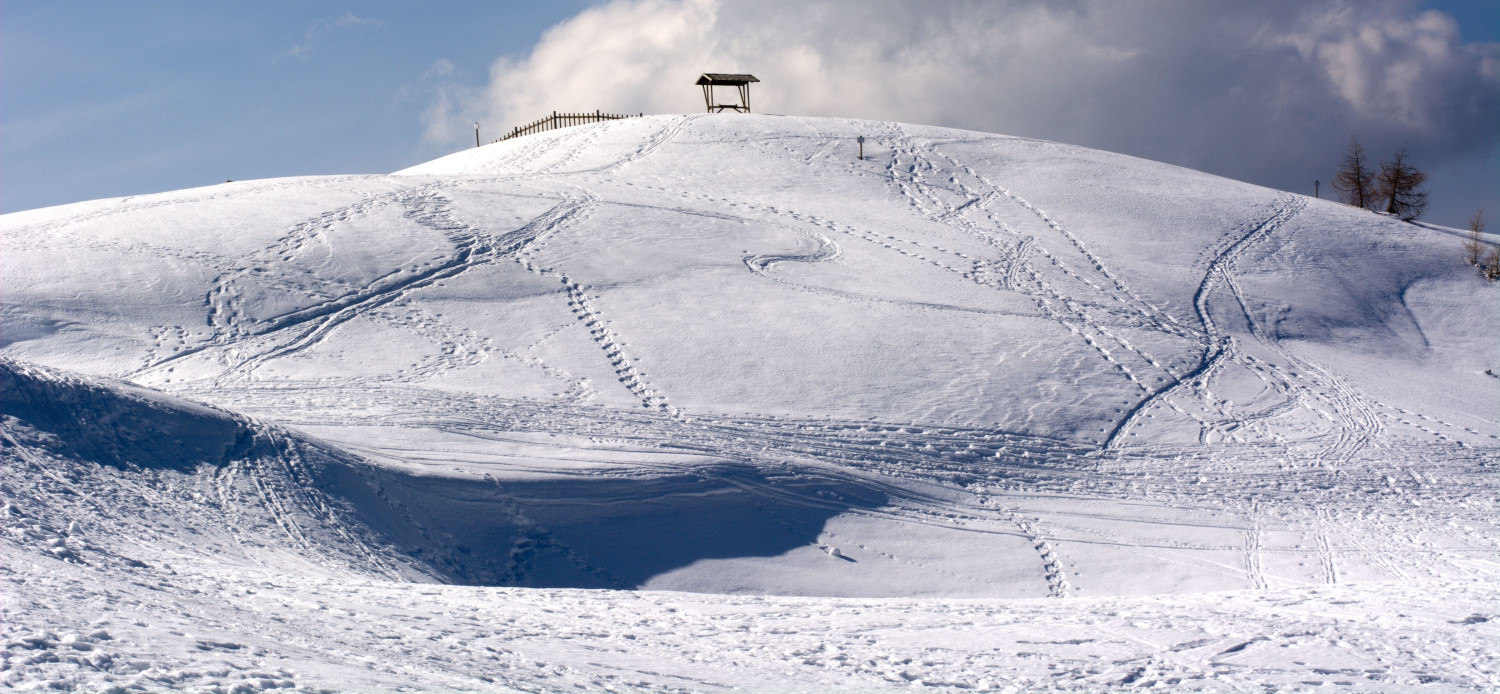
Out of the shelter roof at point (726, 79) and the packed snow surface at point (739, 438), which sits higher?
the shelter roof at point (726, 79)

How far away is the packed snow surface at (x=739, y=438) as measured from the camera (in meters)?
6.12

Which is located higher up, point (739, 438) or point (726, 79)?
point (726, 79)

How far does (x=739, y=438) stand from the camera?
1294 cm

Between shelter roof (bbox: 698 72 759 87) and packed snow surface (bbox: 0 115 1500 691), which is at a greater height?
shelter roof (bbox: 698 72 759 87)

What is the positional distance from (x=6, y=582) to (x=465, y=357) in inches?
386

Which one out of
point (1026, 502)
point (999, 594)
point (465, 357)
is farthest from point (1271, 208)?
point (465, 357)

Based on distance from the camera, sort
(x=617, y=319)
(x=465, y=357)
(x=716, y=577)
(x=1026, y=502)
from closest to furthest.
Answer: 1. (x=716, y=577)
2. (x=1026, y=502)
3. (x=465, y=357)
4. (x=617, y=319)

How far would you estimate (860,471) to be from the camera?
12445 millimetres

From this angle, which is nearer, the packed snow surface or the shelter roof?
the packed snow surface

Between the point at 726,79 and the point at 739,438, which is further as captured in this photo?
the point at 726,79

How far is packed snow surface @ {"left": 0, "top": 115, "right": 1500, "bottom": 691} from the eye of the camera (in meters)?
6.12

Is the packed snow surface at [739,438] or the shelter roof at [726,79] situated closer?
the packed snow surface at [739,438]

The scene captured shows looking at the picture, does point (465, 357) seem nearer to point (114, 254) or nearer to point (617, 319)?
point (617, 319)

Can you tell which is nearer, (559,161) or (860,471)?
(860,471)
